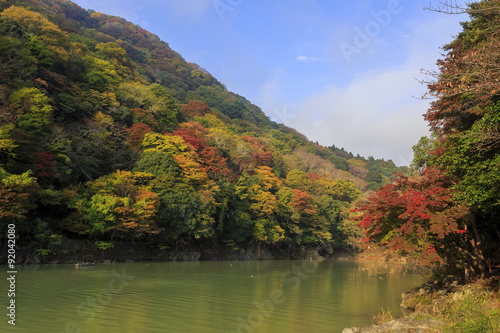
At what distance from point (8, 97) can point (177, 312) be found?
2132cm

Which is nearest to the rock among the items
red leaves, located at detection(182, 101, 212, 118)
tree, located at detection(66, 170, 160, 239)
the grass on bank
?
the grass on bank

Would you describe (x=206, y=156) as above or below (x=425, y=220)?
above

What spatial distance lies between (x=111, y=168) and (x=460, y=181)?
88.3 ft

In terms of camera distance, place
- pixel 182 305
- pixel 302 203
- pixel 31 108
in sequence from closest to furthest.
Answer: pixel 182 305 < pixel 31 108 < pixel 302 203

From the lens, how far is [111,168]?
29406 millimetres

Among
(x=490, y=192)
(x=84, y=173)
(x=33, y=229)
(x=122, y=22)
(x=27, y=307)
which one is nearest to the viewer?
(x=490, y=192)

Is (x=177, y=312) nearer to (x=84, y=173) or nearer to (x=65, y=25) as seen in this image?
(x=84, y=173)

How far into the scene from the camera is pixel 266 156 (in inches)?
2021

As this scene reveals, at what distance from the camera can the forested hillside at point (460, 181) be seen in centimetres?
723

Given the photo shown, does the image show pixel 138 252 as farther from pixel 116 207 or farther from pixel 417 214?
pixel 417 214

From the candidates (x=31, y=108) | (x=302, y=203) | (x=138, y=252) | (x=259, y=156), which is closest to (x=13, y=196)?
(x=31, y=108)

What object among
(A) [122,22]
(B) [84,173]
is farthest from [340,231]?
(A) [122,22]

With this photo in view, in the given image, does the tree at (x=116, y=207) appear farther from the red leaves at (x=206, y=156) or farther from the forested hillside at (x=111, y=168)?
the red leaves at (x=206, y=156)

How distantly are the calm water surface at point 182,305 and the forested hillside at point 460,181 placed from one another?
2.86 meters
